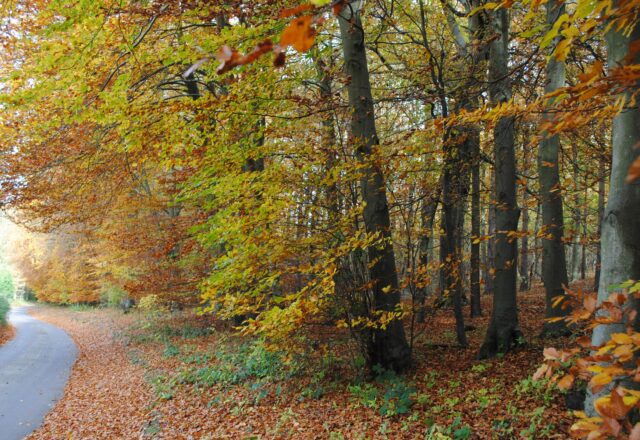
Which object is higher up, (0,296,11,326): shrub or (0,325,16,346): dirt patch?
(0,296,11,326): shrub

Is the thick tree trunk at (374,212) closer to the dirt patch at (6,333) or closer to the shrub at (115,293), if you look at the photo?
the dirt patch at (6,333)

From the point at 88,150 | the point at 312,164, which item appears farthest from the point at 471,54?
the point at 88,150

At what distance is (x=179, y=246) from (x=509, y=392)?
41.7ft

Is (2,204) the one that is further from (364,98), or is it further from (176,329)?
(364,98)

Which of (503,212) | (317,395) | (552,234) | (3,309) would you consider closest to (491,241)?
(552,234)

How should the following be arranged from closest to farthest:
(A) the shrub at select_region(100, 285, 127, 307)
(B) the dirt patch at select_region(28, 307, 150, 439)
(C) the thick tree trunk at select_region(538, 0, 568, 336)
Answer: (C) the thick tree trunk at select_region(538, 0, 568, 336) < (B) the dirt patch at select_region(28, 307, 150, 439) < (A) the shrub at select_region(100, 285, 127, 307)

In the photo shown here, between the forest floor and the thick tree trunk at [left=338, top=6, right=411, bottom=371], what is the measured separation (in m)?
0.37

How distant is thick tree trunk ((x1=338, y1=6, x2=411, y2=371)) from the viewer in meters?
6.48

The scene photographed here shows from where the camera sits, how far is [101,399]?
1050 cm

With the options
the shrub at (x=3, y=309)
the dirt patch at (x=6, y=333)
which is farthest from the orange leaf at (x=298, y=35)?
the shrub at (x=3, y=309)

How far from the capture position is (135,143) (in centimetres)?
622

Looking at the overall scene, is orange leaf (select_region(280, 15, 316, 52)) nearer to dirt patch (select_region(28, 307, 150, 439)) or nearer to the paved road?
dirt patch (select_region(28, 307, 150, 439))

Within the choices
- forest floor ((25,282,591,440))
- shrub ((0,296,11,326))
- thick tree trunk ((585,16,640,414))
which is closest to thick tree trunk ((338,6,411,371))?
forest floor ((25,282,591,440))

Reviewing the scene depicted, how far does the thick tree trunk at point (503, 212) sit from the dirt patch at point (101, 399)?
6583mm
